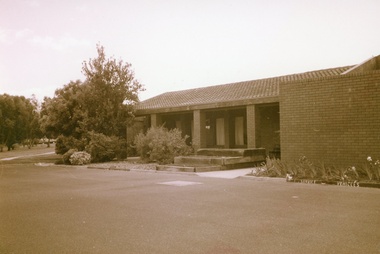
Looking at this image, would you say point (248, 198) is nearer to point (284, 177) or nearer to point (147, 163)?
point (284, 177)

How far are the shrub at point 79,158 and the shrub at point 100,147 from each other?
59 cm

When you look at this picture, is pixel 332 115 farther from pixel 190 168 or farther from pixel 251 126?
pixel 251 126

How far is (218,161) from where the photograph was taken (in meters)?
16.0

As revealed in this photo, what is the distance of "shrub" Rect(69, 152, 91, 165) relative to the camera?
21.5 meters

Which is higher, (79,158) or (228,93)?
(228,93)

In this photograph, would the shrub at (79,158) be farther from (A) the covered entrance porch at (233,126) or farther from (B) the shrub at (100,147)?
(A) the covered entrance porch at (233,126)

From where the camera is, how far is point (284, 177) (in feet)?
40.1

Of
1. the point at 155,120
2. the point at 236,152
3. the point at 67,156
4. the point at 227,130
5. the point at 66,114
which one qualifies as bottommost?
the point at 67,156

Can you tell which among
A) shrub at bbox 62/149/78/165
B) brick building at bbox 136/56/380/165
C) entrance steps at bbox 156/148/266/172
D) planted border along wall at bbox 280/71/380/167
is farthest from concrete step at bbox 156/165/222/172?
shrub at bbox 62/149/78/165

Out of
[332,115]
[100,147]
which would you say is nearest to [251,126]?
[332,115]

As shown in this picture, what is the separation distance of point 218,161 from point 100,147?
9.33 m

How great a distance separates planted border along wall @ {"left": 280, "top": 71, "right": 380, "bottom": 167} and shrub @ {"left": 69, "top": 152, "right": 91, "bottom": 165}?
1258 cm

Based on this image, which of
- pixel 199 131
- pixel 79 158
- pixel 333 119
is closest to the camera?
pixel 333 119

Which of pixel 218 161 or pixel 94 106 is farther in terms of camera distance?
pixel 94 106
